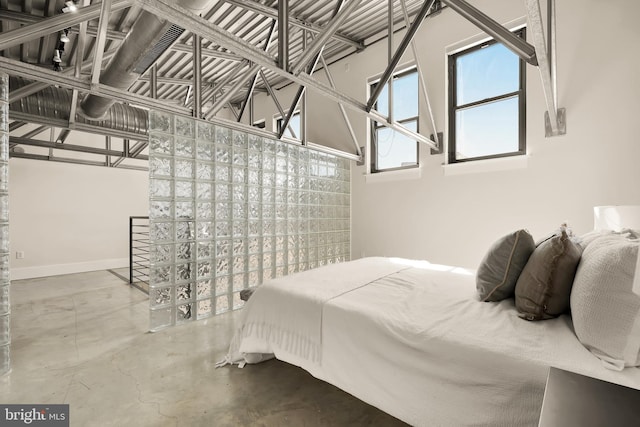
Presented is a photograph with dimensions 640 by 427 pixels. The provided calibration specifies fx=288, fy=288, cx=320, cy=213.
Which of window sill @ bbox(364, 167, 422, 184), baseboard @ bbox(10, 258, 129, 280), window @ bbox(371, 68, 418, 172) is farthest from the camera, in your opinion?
baseboard @ bbox(10, 258, 129, 280)

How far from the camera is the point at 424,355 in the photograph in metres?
1.29

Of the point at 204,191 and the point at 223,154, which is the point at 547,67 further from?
the point at 204,191

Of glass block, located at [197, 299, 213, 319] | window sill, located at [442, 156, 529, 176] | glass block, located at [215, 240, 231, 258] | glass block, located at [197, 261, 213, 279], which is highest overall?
window sill, located at [442, 156, 529, 176]

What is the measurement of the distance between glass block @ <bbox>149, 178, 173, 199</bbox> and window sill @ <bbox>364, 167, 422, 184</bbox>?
3.05 m

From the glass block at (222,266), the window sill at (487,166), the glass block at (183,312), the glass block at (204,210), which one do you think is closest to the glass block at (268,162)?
the glass block at (204,210)

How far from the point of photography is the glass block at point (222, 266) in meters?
3.36

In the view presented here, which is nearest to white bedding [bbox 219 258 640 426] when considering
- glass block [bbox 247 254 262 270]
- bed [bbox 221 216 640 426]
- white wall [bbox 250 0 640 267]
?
bed [bbox 221 216 640 426]

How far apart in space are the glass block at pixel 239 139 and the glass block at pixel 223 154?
0.42 ft

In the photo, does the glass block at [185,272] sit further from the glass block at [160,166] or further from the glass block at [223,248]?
the glass block at [160,166]

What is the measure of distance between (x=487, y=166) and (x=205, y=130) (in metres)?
3.39

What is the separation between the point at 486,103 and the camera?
363cm

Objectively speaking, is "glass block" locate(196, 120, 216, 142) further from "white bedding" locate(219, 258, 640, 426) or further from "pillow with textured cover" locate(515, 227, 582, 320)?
"pillow with textured cover" locate(515, 227, 582, 320)

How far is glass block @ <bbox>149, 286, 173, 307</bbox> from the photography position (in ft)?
9.41

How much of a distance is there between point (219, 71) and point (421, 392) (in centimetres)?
582
